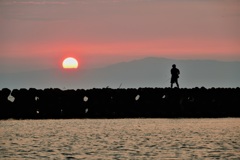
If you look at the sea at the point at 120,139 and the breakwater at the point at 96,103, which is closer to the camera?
the sea at the point at 120,139

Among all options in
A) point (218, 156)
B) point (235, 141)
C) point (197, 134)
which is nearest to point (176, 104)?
point (197, 134)

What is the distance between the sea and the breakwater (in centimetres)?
82

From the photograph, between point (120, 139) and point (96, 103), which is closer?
point (120, 139)

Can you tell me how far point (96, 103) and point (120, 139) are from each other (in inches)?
520

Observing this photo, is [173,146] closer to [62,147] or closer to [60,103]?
[62,147]

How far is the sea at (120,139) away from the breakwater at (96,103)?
817 millimetres

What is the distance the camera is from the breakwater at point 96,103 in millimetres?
50656

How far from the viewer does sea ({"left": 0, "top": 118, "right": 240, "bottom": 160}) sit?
3158 centimetres

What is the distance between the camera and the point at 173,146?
34344 millimetres

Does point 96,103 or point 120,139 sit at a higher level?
point 96,103

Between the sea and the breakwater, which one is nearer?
the sea

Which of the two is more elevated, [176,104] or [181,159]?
[176,104]

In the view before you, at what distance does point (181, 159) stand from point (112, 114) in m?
20.9

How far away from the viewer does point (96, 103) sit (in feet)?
166
